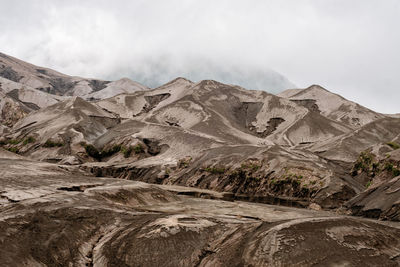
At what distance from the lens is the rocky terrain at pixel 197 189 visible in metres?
9.66

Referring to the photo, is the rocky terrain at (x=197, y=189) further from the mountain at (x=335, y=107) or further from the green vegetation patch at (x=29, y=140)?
Result: the mountain at (x=335, y=107)

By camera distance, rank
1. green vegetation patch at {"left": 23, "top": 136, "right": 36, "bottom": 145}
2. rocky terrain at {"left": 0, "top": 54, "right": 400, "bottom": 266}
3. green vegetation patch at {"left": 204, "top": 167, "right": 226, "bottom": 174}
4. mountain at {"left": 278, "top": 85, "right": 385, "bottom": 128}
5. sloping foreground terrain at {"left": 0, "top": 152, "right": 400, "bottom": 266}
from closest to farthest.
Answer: sloping foreground terrain at {"left": 0, "top": 152, "right": 400, "bottom": 266}, rocky terrain at {"left": 0, "top": 54, "right": 400, "bottom": 266}, green vegetation patch at {"left": 204, "top": 167, "right": 226, "bottom": 174}, green vegetation patch at {"left": 23, "top": 136, "right": 36, "bottom": 145}, mountain at {"left": 278, "top": 85, "right": 385, "bottom": 128}

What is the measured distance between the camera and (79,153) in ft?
178

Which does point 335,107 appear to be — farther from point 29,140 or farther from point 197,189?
point 197,189

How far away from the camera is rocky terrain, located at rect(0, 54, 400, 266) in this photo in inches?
380

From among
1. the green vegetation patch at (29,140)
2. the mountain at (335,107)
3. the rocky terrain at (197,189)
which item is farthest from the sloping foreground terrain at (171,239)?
the mountain at (335,107)

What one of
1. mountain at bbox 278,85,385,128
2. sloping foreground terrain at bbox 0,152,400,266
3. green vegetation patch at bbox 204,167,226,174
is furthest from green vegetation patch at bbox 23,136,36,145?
mountain at bbox 278,85,385,128

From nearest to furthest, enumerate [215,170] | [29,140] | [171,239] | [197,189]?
[171,239], [197,189], [215,170], [29,140]

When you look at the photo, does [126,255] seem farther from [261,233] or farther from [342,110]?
[342,110]

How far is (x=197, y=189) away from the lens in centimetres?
3203

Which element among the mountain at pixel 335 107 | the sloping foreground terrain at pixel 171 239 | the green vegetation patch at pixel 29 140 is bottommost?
the sloping foreground terrain at pixel 171 239

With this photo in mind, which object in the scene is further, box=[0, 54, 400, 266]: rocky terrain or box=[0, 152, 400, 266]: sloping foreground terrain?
box=[0, 54, 400, 266]: rocky terrain

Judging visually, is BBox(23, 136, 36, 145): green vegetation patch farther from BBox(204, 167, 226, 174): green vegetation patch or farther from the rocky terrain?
BBox(204, 167, 226, 174): green vegetation patch

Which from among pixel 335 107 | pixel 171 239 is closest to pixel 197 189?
pixel 171 239
